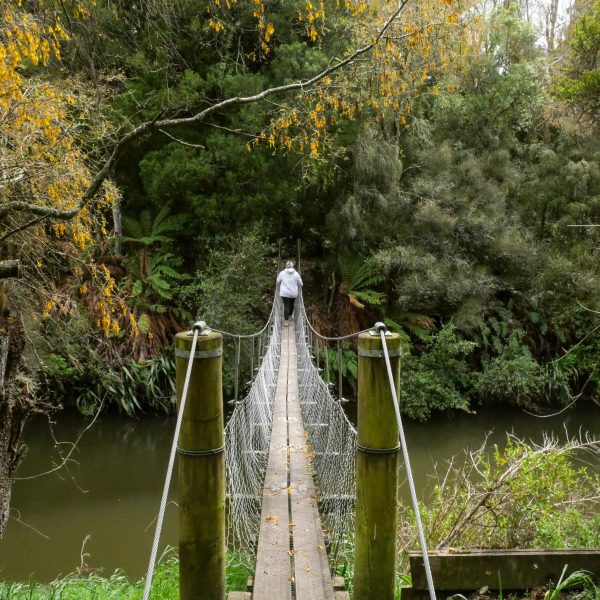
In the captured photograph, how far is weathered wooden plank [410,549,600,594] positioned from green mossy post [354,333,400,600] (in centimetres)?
59

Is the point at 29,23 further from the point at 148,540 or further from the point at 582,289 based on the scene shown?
the point at 582,289

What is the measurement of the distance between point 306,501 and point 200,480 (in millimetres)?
934

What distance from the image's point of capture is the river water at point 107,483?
4.18 metres

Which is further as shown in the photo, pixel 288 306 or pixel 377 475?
pixel 288 306

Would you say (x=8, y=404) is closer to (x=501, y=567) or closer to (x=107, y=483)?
(x=501, y=567)

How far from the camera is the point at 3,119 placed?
2584mm

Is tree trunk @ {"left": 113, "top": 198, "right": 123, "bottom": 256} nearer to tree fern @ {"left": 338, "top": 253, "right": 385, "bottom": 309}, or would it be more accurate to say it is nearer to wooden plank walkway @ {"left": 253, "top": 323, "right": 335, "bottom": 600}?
tree fern @ {"left": 338, "top": 253, "right": 385, "bottom": 309}

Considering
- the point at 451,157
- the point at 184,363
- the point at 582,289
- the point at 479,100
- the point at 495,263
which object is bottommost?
the point at 184,363

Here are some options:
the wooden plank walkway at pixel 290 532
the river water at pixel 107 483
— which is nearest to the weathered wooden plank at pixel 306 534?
the wooden plank walkway at pixel 290 532

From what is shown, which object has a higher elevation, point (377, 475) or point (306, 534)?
point (377, 475)

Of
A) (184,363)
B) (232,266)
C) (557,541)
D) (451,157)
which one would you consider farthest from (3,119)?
(451,157)

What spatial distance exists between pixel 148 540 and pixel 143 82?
519cm

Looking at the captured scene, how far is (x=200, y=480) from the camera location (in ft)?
3.82

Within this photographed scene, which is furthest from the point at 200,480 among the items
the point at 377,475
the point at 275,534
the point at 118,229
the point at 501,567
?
the point at 118,229
